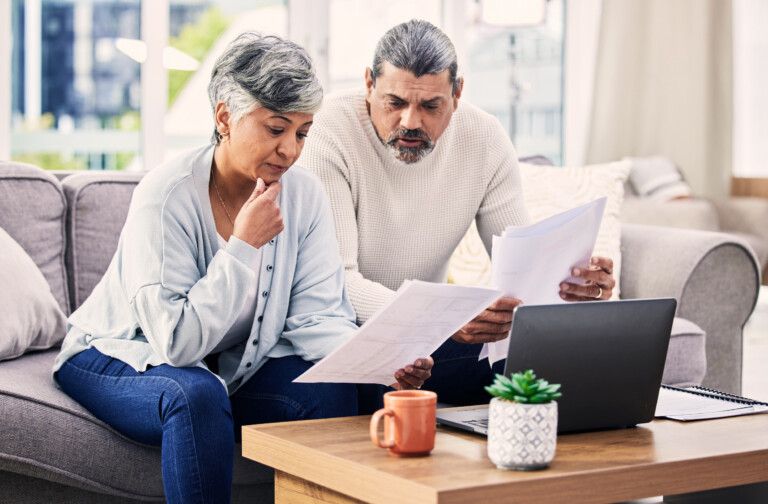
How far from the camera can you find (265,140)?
1.59m

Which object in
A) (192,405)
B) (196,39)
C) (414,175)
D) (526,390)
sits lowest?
(192,405)

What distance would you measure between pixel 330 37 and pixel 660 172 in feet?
5.69

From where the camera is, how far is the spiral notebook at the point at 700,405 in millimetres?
1402

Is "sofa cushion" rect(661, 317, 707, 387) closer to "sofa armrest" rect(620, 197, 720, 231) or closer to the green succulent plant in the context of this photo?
the green succulent plant

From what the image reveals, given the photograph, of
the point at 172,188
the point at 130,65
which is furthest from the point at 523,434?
the point at 130,65

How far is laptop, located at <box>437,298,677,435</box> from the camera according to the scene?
1.17 metres

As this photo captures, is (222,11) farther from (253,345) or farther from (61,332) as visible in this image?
(253,345)

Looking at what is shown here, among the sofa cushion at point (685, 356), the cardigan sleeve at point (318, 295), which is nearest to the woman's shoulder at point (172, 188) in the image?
the cardigan sleeve at point (318, 295)

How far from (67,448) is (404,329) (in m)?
0.67

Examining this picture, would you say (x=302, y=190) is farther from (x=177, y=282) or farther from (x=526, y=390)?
(x=526, y=390)

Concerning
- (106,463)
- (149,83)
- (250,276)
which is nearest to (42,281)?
(106,463)

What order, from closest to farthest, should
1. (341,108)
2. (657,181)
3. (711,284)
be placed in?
(341,108)
(711,284)
(657,181)

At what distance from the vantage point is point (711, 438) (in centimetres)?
127

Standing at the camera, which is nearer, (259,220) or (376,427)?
(376,427)
